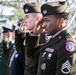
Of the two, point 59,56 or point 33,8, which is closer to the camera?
point 59,56

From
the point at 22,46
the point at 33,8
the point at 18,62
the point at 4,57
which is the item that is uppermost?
the point at 33,8

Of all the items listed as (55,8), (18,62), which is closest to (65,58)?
(55,8)

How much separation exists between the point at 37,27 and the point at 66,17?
0.66 metres

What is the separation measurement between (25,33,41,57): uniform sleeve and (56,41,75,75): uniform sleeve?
31.8 inches

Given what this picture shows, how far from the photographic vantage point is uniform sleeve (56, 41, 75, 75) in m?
2.40

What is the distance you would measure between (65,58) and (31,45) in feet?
2.96

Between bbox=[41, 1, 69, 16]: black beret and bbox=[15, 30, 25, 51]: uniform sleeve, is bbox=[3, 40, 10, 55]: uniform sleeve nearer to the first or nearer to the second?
bbox=[15, 30, 25, 51]: uniform sleeve

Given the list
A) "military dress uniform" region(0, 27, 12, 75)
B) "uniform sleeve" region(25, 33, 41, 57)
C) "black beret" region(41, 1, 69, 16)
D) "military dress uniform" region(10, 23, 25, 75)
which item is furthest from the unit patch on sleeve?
"military dress uniform" region(0, 27, 12, 75)

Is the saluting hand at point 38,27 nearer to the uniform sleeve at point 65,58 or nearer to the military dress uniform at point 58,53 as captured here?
the military dress uniform at point 58,53

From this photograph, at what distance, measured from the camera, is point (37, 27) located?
3.26 m

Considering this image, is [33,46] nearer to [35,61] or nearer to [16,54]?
[35,61]

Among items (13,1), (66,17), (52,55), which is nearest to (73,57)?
(52,55)

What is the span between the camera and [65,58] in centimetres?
242

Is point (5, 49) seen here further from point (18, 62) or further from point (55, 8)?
point (55, 8)
